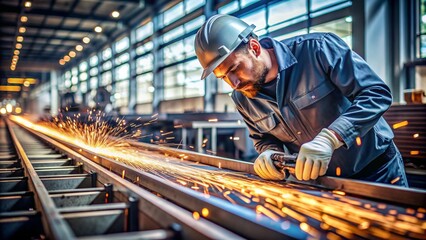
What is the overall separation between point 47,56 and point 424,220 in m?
22.4

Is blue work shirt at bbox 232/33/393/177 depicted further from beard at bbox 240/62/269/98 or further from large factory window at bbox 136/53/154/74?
large factory window at bbox 136/53/154/74

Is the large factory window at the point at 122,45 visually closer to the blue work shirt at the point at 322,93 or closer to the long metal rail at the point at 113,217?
the blue work shirt at the point at 322,93

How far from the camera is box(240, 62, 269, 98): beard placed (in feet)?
6.04

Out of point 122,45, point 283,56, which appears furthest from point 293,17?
point 122,45

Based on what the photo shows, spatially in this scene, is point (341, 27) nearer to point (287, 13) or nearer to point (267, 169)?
point (287, 13)

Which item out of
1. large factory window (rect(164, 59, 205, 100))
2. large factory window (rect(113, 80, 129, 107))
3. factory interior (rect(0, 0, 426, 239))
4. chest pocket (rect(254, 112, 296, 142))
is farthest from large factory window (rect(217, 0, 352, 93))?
large factory window (rect(113, 80, 129, 107))

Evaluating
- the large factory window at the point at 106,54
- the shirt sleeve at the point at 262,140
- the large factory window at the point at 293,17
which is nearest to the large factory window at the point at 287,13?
the large factory window at the point at 293,17

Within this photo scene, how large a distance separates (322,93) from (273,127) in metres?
0.33

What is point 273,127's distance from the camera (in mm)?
1980

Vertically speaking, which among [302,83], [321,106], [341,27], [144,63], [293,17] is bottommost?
[321,106]

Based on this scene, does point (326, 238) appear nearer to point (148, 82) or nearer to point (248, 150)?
point (248, 150)

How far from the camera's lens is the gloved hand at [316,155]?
60.0 inches

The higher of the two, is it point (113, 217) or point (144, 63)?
point (144, 63)

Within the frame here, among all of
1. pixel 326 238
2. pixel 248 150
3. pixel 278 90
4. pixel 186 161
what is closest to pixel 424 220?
pixel 326 238
